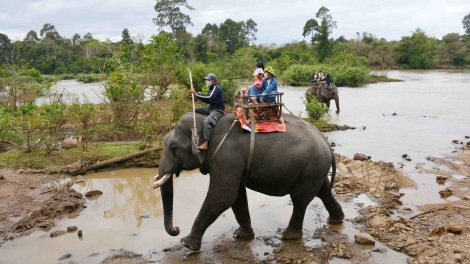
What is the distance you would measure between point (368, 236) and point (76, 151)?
24.8 ft

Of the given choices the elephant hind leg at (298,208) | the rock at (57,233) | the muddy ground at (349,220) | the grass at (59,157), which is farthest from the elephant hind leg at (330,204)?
the grass at (59,157)

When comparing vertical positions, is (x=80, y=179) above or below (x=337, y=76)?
below

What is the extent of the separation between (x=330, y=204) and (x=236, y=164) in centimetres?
180

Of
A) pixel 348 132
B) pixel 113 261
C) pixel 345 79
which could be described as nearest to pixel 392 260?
pixel 113 261

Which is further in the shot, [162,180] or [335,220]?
[335,220]

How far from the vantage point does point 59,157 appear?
9930 mm

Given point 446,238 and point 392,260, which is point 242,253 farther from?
point 446,238

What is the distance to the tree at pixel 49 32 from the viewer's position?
7315 centimetres

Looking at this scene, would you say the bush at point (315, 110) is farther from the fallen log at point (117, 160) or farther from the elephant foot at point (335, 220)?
the elephant foot at point (335, 220)

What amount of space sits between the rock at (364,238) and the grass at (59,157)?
5.53m

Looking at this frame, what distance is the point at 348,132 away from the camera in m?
13.8

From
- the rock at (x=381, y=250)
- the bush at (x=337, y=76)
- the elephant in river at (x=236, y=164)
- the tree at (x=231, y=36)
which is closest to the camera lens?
the elephant in river at (x=236, y=164)

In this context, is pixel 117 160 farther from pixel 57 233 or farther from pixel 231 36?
pixel 231 36

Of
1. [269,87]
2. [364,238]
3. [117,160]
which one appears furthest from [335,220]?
[117,160]
